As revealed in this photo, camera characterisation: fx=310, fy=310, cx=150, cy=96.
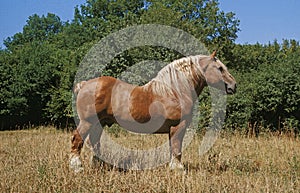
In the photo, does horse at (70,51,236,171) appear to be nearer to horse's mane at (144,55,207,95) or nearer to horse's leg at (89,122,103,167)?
horse's mane at (144,55,207,95)

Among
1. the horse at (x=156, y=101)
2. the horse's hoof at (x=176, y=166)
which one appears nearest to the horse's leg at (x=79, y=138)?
the horse at (x=156, y=101)

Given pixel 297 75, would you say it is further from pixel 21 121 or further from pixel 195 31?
pixel 21 121

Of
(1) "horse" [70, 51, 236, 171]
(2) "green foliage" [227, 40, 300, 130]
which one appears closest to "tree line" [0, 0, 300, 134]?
(2) "green foliage" [227, 40, 300, 130]

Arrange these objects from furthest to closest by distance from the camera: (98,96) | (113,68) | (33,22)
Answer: (33,22)
(113,68)
(98,96)

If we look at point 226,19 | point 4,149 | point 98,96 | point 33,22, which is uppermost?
point 33,22

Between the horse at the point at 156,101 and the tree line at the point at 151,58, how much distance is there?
5.11 m

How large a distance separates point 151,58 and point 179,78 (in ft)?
32.8

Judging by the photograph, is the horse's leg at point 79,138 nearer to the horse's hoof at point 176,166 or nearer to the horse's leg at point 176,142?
the horse's leg at point 176,142

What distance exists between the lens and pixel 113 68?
15711mm

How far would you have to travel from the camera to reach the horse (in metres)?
5.35

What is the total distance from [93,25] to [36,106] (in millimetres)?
15041

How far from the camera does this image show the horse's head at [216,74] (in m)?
5.48

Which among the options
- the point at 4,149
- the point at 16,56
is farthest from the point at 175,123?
the point at 16,56

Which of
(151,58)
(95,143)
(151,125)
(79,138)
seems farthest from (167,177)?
(151,58)
